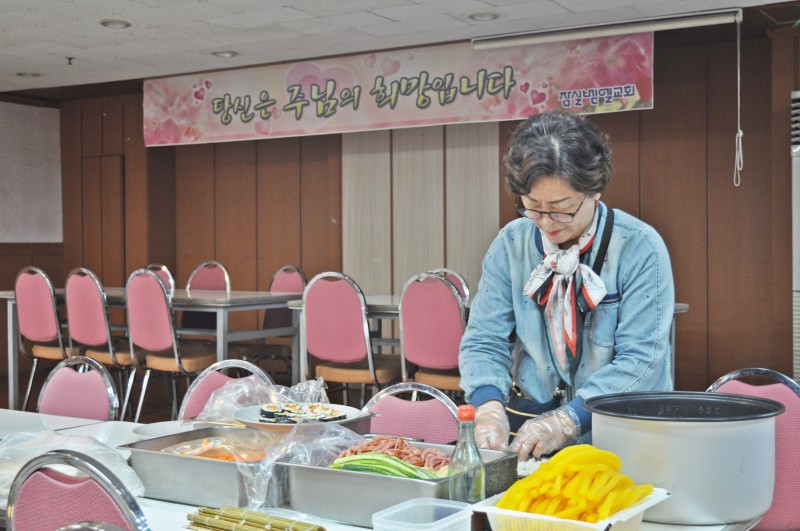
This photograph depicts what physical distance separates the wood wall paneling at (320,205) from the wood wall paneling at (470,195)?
1.04 meters

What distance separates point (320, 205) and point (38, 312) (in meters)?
2.80

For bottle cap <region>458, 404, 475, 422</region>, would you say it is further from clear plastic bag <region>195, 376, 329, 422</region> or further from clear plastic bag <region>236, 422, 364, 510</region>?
clear plastic bag <region>195, 376, 329, 422</region>

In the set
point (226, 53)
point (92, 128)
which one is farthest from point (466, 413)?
point (92, 128)

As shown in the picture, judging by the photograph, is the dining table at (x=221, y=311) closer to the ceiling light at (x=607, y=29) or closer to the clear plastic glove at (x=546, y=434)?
the ceiling light at (x=607, y=29)

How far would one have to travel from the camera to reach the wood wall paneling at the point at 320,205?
767 centimetres

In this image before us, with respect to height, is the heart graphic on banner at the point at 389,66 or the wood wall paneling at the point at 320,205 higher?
the heart graphic on banner at the point at 389,66

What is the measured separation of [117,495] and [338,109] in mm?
5965

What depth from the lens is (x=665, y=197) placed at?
6.39 m

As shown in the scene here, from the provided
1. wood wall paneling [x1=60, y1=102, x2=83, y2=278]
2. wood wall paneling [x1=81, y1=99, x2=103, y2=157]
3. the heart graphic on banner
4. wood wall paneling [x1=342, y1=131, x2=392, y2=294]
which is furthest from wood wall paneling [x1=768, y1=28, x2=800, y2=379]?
wood wall paneling [x1=60, y1=102, x2=83, y2=278]

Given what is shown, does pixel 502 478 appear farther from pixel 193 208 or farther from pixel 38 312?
pixel 193 208

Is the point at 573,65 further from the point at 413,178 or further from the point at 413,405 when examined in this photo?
the point at 413,405

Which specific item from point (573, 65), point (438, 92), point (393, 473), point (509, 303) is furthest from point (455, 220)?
point (393, 473)

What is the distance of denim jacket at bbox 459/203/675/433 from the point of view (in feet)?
6.37

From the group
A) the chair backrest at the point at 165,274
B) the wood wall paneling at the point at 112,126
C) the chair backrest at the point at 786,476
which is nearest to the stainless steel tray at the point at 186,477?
the chair backrest at the point at 786,476
